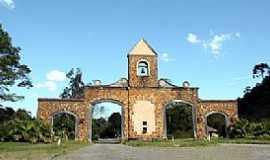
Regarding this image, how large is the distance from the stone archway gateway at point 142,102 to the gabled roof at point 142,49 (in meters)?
0.27

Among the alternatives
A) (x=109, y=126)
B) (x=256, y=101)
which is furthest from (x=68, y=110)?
(x=109, y=126)

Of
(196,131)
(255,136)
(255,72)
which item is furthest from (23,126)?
(255,72)

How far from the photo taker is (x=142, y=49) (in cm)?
4353

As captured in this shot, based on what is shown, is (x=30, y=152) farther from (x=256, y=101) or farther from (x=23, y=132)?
(x=256, y=101)

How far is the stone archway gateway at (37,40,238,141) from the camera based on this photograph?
133ft

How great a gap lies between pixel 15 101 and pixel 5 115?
19.3ft

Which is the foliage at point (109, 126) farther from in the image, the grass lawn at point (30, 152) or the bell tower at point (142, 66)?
the grass lawn at point (30, 152)

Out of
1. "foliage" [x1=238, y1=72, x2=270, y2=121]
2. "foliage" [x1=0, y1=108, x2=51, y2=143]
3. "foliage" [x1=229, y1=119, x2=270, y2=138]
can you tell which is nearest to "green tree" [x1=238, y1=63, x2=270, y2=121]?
"foliage" [x1=238, y1=72, x2=270, y2=121]

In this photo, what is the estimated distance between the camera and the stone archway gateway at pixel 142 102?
40.4 m

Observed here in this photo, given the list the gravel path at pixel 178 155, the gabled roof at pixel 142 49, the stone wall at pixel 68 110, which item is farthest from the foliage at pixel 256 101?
the gravel path at pixel 178 155

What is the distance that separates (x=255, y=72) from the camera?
78.8 meters

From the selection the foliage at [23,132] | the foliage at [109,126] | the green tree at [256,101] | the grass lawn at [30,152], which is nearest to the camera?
the grass lawn at [30,152]

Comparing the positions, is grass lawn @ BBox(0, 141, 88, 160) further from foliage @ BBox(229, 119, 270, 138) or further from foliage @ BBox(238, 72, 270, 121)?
foliage @ BBox(238, 72, 270, 121)

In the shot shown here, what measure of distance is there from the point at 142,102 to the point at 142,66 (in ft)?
13.4
